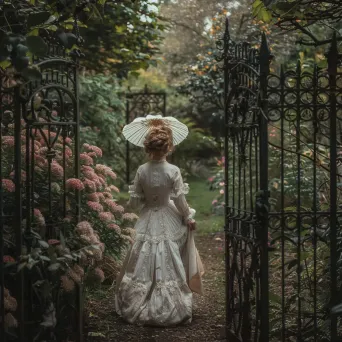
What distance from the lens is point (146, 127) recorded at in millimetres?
6410

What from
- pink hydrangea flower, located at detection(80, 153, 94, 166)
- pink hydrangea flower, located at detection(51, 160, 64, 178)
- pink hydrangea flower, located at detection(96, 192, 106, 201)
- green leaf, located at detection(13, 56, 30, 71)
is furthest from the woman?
green leaf, located at detection(13, 56, 30, 71)

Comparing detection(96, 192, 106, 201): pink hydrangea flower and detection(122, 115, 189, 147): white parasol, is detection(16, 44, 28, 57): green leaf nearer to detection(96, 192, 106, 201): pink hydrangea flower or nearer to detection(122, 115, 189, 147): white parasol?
detection(96, 192, 106, 201): pink hydrangea flower

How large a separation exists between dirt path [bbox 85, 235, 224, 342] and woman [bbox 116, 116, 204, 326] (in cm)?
12

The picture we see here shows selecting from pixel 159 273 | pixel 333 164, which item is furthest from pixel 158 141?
pixel 333 164

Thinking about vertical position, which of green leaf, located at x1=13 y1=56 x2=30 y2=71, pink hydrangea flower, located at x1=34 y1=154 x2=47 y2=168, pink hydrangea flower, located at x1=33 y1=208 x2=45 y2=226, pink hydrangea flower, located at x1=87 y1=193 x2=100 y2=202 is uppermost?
green leaf, located at x1=13 y1=56 x2=30 y2=71

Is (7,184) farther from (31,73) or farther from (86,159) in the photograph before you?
(86,159)

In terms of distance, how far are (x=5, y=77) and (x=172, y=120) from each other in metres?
2.57

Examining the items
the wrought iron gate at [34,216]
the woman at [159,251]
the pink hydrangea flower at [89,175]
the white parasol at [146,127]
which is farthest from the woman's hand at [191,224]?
the wrought iron gate at [34,216]

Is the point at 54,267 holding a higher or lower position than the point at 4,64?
lower

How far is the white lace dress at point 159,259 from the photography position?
5923 millimetres

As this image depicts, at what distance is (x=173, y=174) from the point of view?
6.18 m

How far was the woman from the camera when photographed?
19.5ft

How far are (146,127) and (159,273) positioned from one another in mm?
1524

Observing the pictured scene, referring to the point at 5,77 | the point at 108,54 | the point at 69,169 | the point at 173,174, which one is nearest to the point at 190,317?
the point at 173,174
